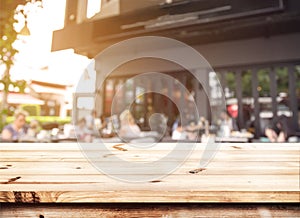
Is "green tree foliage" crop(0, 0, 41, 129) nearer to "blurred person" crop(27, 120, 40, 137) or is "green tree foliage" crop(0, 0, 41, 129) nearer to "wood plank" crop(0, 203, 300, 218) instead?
"wood plank" crop(0, 203, 300, 218)

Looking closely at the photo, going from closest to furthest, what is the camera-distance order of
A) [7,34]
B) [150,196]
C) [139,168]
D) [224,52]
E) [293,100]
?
[150,196]
[139,168]
[7,34]
[293,100]
[224,52]

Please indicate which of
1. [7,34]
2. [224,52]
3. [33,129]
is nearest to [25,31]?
[7,34]

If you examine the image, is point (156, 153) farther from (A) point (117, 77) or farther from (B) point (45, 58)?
(A) point (117, 77)

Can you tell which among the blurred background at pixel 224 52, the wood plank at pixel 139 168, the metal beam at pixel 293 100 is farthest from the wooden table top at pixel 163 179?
the metal beam at pixel 293 100

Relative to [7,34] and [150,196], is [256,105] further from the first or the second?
[150,196]

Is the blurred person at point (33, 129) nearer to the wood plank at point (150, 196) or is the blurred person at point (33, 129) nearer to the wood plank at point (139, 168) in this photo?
the wood plank at point (139, 168)

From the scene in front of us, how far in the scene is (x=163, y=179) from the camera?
21.1 inches

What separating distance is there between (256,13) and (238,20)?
336 mm

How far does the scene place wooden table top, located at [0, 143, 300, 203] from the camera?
1.60 feet

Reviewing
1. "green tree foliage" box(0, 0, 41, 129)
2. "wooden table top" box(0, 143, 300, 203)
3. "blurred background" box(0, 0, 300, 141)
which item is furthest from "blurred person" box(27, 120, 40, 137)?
"wooden table top" box(0, 143, 300, 203)

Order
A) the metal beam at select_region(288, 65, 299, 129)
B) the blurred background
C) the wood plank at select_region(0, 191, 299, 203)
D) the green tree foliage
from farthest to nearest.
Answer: the metal beam at select_region(288, 65, 299, 129)
the blurred background
the green tree foliage
the wood plank at select_region(0, 191, 299, 203)

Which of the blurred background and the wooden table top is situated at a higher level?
the blurred background

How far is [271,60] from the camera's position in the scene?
5.77m

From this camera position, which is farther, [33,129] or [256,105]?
[256,105]
